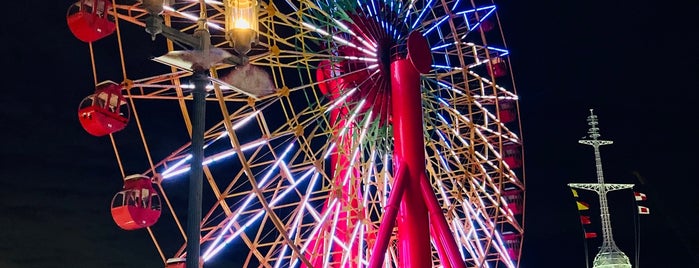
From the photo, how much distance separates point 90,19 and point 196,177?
7715 mm

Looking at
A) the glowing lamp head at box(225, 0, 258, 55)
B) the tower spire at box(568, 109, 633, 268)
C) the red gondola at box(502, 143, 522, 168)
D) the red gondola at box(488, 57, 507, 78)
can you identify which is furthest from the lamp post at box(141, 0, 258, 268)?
the tower spire at box(568, 109, 633, 268)

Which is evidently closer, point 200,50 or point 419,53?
point 200,50

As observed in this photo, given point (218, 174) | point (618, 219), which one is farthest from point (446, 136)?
point (618, 219)

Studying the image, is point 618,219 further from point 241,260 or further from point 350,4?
point 350,4

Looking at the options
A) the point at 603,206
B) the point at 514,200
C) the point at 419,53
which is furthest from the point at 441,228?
the point at 603,206

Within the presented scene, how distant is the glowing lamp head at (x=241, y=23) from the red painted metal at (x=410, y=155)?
25.6 ft

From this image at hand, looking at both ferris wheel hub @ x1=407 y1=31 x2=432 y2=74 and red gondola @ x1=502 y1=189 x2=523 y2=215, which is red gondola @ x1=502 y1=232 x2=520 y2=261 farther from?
ferris wheel hub @ x1=407 y1=31 x2=432 y2=74

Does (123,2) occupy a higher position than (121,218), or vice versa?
(123,2)

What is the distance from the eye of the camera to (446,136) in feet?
58.8

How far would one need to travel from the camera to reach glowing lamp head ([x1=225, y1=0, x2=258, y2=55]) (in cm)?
694

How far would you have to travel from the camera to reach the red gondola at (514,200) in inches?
769

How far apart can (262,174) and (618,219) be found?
115 feet

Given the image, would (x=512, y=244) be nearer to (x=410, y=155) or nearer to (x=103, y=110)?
(x=410, y=155)

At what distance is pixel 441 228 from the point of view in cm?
1420
